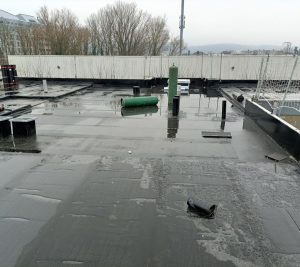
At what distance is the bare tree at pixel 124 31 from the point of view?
133ft

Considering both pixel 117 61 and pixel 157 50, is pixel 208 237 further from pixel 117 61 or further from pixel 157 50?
pixel 157 50

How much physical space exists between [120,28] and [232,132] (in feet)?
117

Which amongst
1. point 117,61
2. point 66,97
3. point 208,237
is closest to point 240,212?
point 208,237

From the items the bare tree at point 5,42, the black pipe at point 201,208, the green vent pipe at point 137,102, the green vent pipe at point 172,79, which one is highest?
the bare tree at point 5,42

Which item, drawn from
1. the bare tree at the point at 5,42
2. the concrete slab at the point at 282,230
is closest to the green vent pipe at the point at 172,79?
the concrete slab at the point at 282,230

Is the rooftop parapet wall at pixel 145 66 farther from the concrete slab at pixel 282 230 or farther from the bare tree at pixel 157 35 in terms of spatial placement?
the bare tree at pixel 157 35

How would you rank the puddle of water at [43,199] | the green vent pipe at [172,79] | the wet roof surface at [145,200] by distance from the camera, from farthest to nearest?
1. the green vent pipe at [172,79]
2. the puddle of water at [43,199]
3. the wet roof surface at [145,200]

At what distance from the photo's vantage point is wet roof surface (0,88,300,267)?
361 cm

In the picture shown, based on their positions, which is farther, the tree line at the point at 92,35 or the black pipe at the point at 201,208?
the tree line at the point at 92,35

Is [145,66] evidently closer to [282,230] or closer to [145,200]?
[145,200]

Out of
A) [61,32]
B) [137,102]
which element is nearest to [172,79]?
[137,102]

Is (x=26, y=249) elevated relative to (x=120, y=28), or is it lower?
lower

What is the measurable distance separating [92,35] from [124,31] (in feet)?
16.2

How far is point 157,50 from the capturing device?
43.8 m
